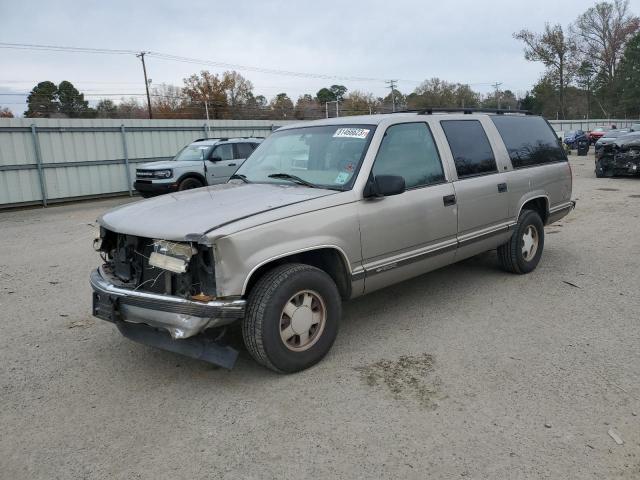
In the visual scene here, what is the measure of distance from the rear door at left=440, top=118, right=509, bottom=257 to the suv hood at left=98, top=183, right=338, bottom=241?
62.2 inches

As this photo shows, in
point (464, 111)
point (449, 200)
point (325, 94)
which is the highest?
point (325, 94)

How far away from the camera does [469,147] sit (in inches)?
203

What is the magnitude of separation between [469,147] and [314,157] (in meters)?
1.67

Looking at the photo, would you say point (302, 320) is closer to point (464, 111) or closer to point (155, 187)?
point (464, 111)

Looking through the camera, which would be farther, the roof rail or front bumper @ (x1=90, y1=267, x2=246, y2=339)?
the roof rail

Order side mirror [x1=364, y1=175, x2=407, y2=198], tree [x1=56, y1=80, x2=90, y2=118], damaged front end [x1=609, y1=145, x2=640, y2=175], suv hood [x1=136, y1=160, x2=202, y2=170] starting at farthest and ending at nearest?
tree [x1=56, y1=80, x2=90, y2=118]
damaged front end [x1=609, y1=145, x2=640, y2=175]
suv hood [x1=136, y1=160, x2=202, y2=170]
side mirror [x1=364, y1=175, x2=407, y2=198]

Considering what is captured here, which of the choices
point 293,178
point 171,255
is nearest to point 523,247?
point 293,178

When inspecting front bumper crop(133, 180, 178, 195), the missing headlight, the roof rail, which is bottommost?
front bumper crop(133, 180, 178, 195)

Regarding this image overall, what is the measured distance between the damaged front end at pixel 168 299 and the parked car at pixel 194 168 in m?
9.61

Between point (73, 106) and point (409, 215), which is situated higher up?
point (73, 106)

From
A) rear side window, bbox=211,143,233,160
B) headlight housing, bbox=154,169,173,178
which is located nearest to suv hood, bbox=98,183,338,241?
headlight housing, bbox=154,169,173,178

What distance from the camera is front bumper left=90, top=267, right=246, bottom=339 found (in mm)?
3293

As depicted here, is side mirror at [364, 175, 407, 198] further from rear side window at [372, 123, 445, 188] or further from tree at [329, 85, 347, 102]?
tree at [329, 85, 347, 102]

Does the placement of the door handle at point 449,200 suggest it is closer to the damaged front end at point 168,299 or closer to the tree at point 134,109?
the damaged front end at point 168,299
